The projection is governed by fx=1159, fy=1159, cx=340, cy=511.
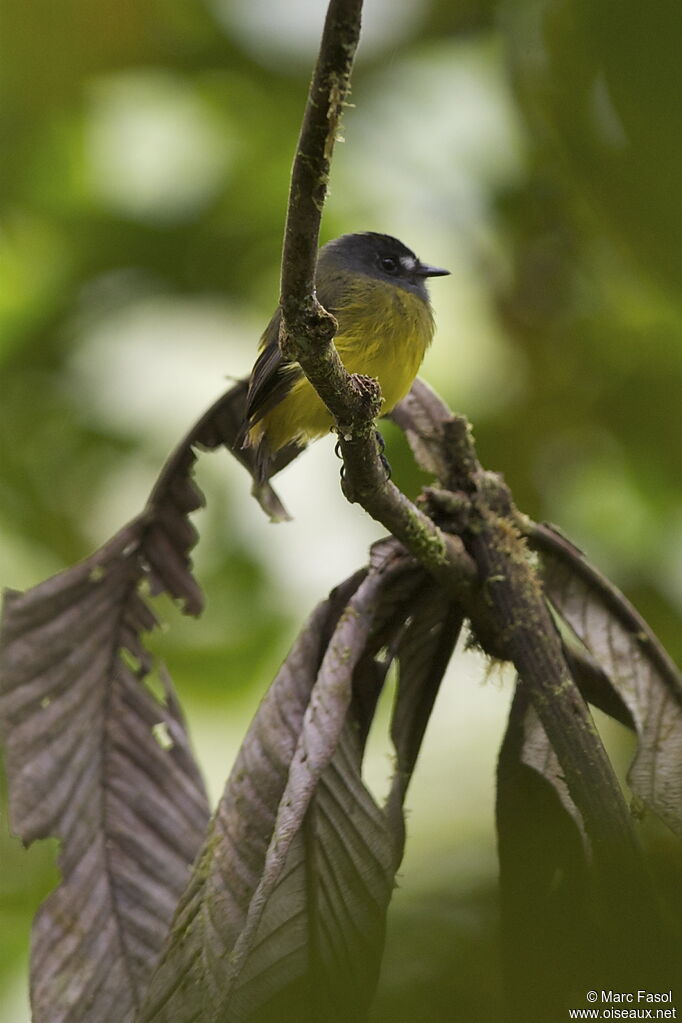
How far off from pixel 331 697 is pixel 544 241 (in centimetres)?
175

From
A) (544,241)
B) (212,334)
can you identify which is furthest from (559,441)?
(212,334)

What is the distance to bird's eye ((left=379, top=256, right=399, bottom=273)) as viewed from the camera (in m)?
3.29

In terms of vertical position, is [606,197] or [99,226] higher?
[99,226]

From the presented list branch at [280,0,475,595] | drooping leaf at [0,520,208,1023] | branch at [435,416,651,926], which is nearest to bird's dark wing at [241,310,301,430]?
drooping leaf at [0,520,208,1023]

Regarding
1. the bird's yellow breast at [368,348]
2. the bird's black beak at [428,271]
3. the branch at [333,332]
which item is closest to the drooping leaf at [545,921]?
the branch at [333,332]

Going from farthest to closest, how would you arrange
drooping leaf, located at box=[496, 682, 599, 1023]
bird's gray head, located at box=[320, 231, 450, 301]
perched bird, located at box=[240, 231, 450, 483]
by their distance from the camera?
bird's gray head, located at box=[320, 231, 450, 301] < perched bird, located at box=[240, 231, 450, 483] < drooping leaf, located at box=[496, 682, 599, 1023]

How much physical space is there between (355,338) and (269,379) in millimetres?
618

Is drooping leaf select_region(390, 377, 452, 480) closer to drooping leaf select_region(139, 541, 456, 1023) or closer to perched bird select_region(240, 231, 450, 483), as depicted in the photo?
perched bird select_region(240, 231, 450, 483)

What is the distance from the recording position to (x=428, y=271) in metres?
3.29

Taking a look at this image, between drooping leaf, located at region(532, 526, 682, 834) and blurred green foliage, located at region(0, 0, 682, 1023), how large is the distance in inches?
28.9

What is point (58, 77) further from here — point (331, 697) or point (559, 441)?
point (331, 697)

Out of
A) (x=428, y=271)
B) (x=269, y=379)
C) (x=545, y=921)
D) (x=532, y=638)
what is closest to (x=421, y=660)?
(x=532, y=638)

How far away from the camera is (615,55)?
0.62 metres

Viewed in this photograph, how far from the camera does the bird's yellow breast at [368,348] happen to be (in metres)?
2.81
